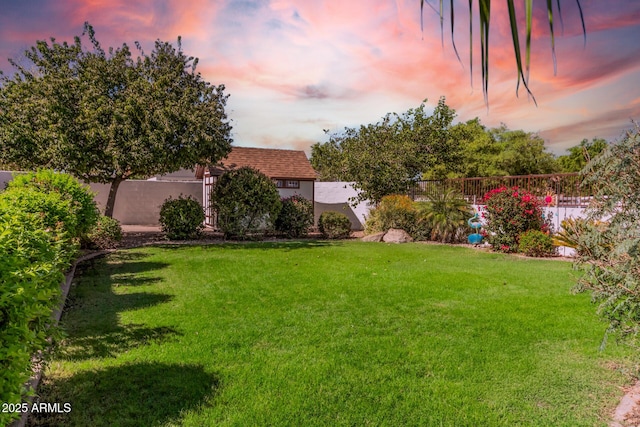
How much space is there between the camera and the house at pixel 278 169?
69.2ft

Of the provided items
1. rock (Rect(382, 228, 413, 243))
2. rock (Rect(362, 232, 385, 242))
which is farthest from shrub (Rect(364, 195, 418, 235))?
rock (Rect(362, 232, 385, 242))

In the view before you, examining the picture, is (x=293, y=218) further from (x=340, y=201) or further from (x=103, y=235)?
(x=103, y=235)

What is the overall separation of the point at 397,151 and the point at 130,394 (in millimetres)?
16613

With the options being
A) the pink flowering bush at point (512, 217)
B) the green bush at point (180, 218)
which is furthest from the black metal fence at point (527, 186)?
the green bush at point (180, 218)

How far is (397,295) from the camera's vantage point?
6766 mm

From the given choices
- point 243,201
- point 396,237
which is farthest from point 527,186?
point 243,201

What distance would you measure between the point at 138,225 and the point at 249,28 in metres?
14.7

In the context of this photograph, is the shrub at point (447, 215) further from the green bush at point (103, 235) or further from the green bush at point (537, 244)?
the green bush at point (103, 235)

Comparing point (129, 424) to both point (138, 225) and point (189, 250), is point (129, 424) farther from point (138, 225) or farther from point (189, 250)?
point (138, 225)

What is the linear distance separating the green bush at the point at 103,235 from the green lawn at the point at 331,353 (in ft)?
14.4

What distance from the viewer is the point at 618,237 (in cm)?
333

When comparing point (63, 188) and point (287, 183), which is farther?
point (287, 183)

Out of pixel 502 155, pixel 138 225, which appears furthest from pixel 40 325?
pixel 502 155

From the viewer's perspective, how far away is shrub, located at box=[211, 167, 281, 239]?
14570 millimetres
